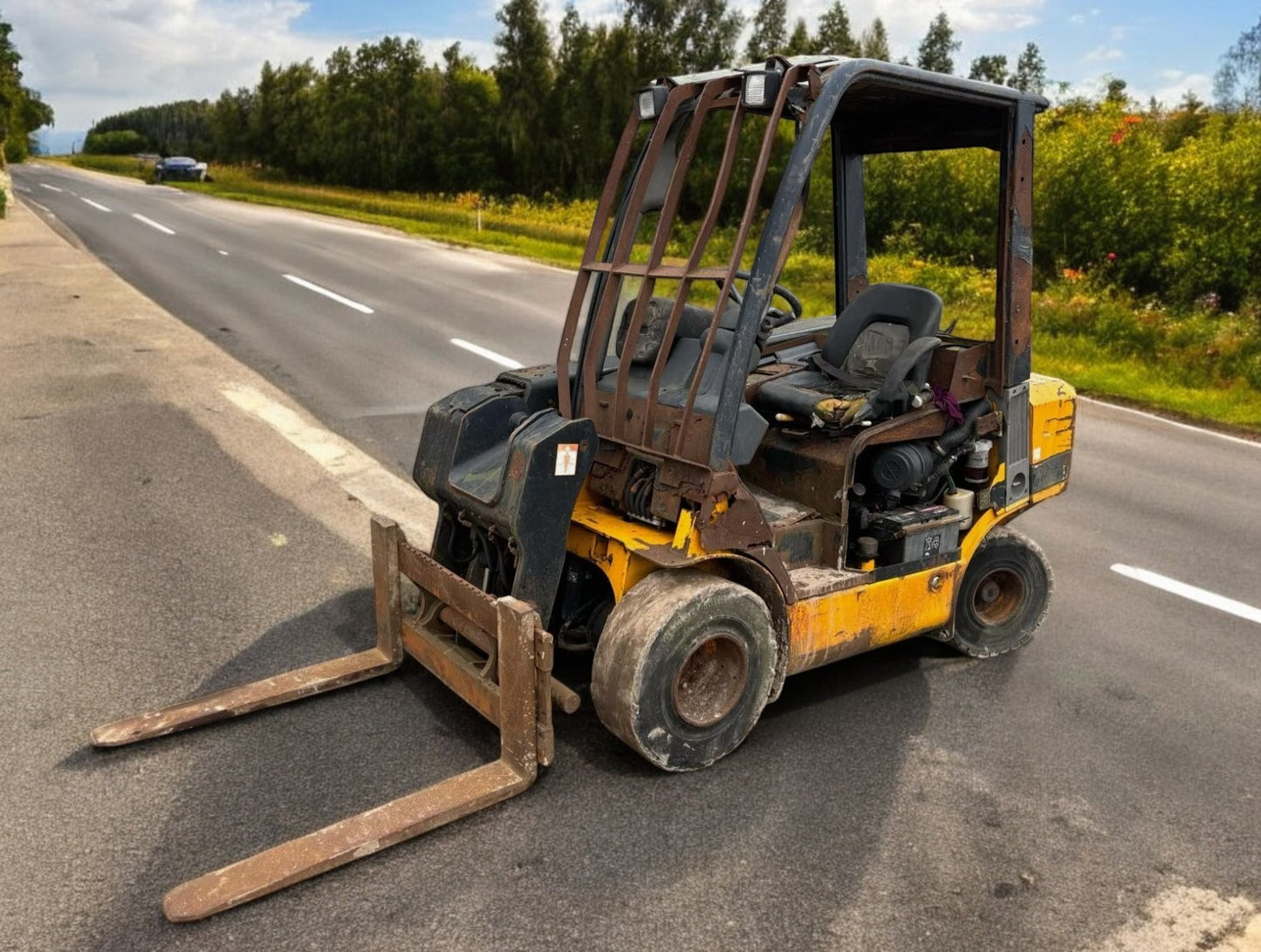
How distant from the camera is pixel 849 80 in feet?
14.2

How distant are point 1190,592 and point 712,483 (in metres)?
4.29

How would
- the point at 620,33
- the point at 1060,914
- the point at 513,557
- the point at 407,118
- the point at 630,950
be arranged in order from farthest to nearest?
the point at 407,118, the point at 620,33, the point at 513,557, the point at 1060,914, the point at 630,950

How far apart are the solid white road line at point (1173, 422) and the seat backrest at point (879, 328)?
764 cm

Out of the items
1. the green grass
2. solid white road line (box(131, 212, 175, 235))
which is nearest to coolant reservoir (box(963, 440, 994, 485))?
the green grass

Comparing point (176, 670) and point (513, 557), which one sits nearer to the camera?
point (513, 557)

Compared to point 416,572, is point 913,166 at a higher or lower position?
higher

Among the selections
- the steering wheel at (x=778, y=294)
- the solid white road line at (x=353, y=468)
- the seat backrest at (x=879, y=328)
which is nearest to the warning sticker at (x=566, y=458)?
the steering wheel at (x=778, y=294)

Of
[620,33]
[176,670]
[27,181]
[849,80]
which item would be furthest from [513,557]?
[27,181]

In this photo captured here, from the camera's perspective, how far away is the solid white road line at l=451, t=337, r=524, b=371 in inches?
511

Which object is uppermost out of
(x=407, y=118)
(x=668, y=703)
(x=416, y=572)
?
(x=407, y=118)

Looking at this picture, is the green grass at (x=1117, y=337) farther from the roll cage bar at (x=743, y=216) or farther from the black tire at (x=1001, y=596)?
the roll cage bar at (x=743, y=216)

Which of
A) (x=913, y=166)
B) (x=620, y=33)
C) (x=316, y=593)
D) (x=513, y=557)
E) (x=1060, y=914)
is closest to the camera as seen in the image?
(x=1060, y=914)

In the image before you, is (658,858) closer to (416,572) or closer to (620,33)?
(416,572)

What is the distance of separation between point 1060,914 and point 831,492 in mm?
1960
